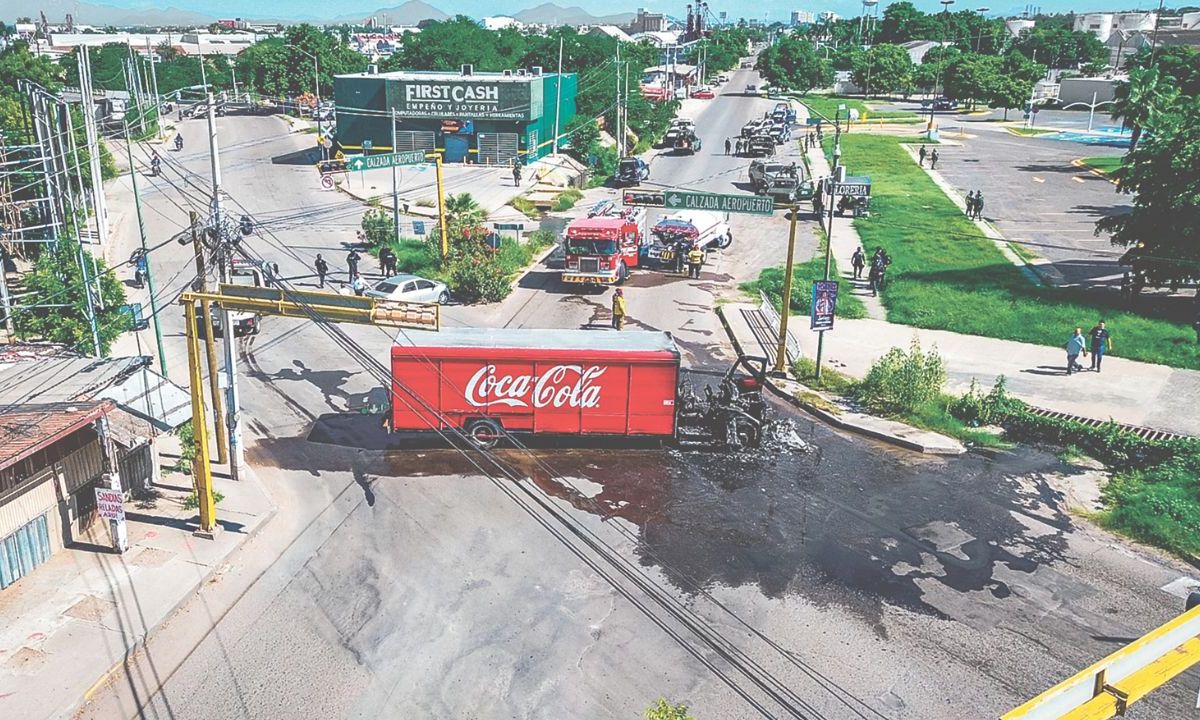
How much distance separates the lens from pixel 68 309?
26.7m

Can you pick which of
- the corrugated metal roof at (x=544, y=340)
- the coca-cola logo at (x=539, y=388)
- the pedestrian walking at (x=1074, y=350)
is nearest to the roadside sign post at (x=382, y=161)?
the corrugated metal roof at (x=544, y=340)

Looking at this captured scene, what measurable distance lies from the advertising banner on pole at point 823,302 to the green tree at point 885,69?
110m

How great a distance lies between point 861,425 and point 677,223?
18667 mm

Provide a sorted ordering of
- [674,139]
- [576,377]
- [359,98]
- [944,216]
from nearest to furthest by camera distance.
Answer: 1. [576,377]
2. [944,216]
3. [359,98]
4. [674,139]

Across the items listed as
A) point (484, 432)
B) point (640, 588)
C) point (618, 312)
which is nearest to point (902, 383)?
point (618, 312)

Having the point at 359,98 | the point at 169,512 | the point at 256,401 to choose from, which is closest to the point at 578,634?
the point at 169,512

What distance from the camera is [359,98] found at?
6197 centimetres

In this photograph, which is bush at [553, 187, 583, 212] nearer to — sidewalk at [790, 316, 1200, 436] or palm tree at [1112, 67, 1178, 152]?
sidewalk at [790, 316, 1200, 436]

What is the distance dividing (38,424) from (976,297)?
3089 cm

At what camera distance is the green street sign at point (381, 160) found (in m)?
31.8

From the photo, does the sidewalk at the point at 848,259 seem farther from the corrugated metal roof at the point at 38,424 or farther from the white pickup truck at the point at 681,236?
the corrugated metal roof at the point at 38,424

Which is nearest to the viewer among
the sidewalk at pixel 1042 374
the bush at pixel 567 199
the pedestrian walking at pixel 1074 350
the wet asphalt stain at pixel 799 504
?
the wet asphalt stain at pixel 799 504

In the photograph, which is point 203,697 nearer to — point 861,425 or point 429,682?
point 429,682

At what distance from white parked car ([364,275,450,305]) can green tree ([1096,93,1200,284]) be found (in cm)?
2506
